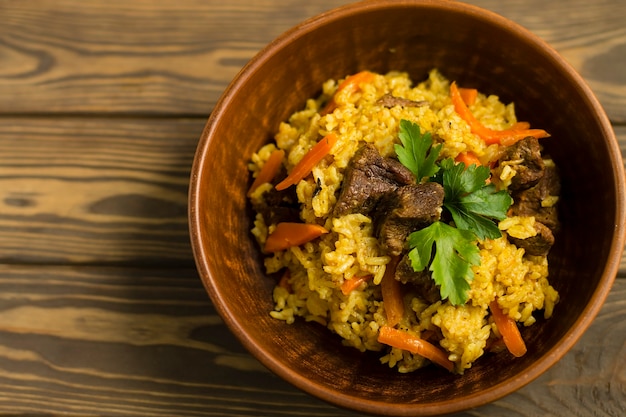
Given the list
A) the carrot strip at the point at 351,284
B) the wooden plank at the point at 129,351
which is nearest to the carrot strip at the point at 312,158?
the carrot strip at the point at 351,284

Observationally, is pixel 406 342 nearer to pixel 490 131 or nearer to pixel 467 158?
pixel 467 158

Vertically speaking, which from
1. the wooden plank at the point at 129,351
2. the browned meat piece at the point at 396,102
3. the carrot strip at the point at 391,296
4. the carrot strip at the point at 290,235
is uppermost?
the browned meat piece at the point at 396,102

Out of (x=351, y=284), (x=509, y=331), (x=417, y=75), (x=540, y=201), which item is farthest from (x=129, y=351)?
(x=540, y=201)

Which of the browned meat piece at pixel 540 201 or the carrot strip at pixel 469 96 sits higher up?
the carrot strip at pixel 469 96

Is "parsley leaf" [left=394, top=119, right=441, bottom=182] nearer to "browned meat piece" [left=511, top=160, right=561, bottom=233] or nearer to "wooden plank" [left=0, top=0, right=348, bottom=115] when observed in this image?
"browned meat piece" [left=511, top=160, right=561, bottom=233]

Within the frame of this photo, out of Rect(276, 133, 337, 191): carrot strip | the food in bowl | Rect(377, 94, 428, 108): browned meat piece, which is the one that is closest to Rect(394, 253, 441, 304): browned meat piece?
the food in bowl

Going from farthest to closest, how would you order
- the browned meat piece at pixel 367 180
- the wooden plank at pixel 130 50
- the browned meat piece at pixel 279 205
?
the wooden plank at pixel 130 50 → the browned meat piece at pixel 279 205 → the browned meat piece at pixel 367 180

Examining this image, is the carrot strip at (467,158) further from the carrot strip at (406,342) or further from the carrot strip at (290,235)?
the carrot strip at (406,342)

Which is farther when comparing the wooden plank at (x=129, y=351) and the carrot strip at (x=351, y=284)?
the wooden plank at (x=129, y=351)

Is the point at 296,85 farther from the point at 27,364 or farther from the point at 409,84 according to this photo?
the point at 27,364

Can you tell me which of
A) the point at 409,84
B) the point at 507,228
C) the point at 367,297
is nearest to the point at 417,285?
the point at 367,297
